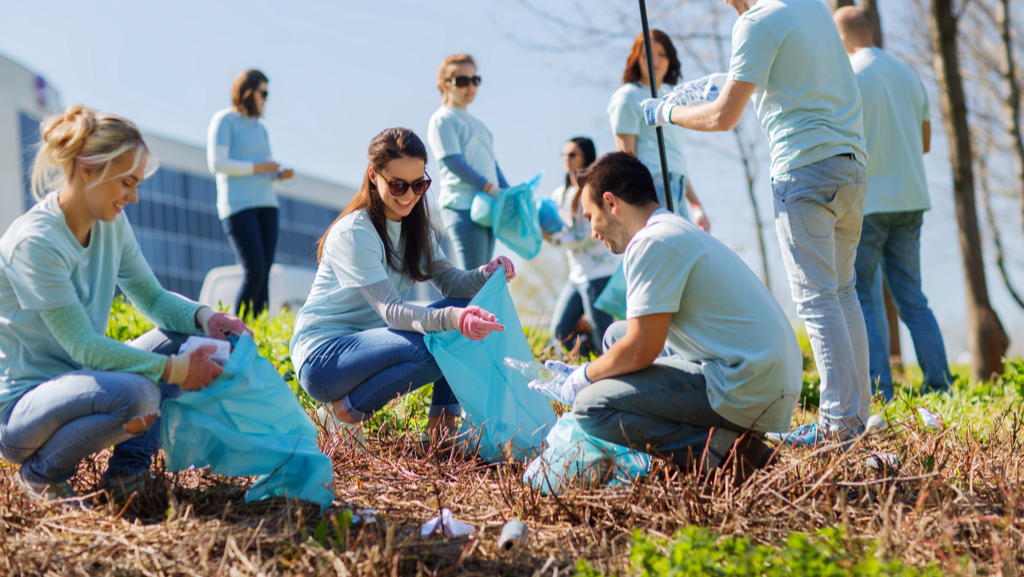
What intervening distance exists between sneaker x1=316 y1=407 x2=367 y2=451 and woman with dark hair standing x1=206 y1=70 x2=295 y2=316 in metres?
2.20

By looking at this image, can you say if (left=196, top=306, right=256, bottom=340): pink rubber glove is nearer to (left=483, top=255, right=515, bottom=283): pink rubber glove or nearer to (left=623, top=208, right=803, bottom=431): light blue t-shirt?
(left=483, top=255, right=515, bottom=283): pink rubber glove

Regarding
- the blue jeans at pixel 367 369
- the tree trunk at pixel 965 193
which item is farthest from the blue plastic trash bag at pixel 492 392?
the tree trunk at pixel 965 193

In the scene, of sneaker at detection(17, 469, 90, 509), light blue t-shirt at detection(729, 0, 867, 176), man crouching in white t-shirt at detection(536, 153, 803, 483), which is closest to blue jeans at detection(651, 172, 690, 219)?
light blue t-shirt at detection(729, 0, 867, 176)

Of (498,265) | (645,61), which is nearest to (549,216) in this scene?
(645,61)

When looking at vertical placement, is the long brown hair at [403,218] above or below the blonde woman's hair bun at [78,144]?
below

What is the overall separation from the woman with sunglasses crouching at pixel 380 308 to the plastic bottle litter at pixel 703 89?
0.99 m

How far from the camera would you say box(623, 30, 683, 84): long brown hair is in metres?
4.32

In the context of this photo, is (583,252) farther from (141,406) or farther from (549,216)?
(141,406)

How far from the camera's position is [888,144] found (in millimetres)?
4176

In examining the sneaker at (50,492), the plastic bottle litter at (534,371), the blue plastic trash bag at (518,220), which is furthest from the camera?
the blue plastic trash bag at (518,220)

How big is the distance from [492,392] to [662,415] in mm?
752

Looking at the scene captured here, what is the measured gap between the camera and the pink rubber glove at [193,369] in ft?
7.16

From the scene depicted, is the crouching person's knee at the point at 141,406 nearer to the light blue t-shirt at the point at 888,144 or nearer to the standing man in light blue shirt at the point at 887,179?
the standing man in light blue shirt at the point at 887,179

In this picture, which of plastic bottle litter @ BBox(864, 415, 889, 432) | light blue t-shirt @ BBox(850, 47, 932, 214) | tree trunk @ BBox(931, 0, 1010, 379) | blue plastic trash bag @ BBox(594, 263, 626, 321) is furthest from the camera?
tree trunk @ BBox(931, 0, 1010, 379)
